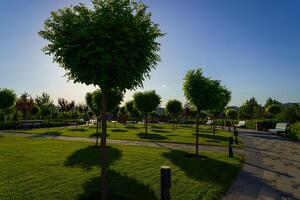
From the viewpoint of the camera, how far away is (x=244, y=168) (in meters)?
12.2

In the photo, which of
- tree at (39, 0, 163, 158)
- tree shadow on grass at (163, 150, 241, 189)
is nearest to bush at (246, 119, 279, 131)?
tree shadow on grass at (163, 150, 241, 189)

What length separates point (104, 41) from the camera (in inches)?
240

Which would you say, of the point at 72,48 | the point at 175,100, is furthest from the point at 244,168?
the point at 175,100

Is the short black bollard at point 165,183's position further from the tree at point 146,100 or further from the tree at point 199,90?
the tree at point 146,100

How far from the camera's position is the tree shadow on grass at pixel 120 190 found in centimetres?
748

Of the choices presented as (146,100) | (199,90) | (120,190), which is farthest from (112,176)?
(146,100)

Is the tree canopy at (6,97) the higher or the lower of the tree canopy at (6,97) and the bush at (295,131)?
the higher

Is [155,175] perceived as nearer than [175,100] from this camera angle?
Yes

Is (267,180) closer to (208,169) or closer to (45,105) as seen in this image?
(208,169)

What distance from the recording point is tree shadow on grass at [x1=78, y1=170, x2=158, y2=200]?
24.5 feet

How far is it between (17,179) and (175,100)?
3520 cm

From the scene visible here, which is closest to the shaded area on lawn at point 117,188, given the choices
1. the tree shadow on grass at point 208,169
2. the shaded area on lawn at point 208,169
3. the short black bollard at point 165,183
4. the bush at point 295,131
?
the short black bollard at point 165,183

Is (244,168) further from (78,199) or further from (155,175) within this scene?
(78,199)

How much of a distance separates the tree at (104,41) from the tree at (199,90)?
314 inches
